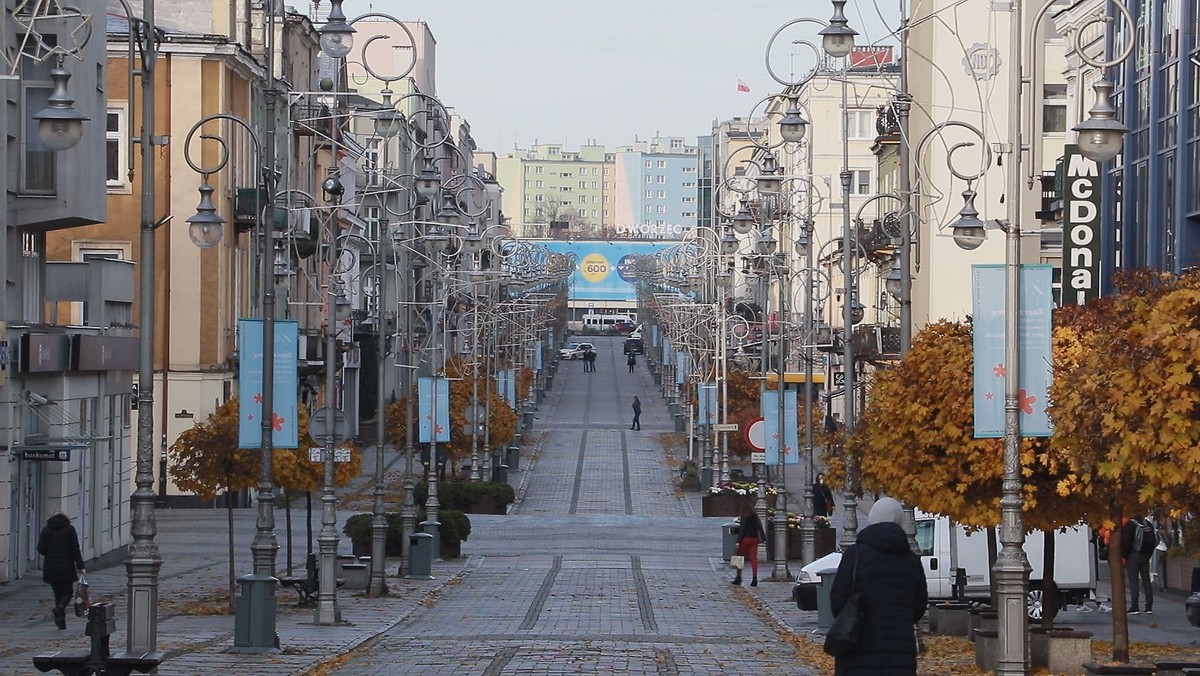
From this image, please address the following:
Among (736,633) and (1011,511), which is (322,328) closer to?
(736,633)

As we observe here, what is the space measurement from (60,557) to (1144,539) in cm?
1495

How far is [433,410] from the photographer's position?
4728 centimetres

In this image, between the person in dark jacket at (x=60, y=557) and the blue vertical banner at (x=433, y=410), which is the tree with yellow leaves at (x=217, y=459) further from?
the blue vertical banner at (x=433, y=410)

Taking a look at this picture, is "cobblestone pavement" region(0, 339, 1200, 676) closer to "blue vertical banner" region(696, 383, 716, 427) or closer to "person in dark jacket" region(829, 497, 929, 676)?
"blue vertical banner" region(696, 383, 716, 427)

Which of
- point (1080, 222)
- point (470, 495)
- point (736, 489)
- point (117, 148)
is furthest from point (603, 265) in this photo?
point (1080, 222)

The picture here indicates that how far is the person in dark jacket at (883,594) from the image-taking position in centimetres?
1100

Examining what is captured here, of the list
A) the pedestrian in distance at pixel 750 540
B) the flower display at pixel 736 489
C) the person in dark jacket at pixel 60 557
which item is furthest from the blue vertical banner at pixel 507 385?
the person in dark jacket at pixel 60 557

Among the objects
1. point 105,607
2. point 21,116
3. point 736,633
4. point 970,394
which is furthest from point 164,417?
point 105,607

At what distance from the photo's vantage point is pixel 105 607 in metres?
15.5

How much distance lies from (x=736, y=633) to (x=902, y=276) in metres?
4.89

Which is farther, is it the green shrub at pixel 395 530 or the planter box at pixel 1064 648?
the green shrub at pixel 395 530

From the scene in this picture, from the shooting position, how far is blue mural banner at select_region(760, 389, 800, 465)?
3944 centimetres

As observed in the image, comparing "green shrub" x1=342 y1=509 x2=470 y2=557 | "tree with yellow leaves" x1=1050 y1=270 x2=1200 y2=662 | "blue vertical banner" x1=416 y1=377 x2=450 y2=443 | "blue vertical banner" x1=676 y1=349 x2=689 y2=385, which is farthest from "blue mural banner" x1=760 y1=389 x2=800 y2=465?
"blue vertical banner" x1=676 y1=349 x2=689 y2=385

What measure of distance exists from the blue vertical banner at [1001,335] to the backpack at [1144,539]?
13.3 m
